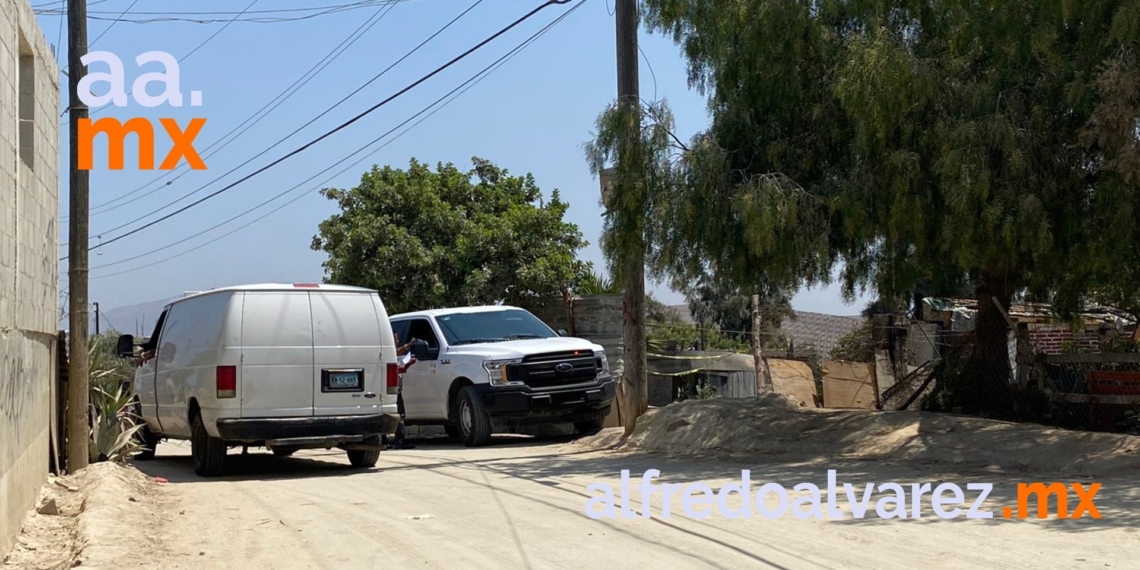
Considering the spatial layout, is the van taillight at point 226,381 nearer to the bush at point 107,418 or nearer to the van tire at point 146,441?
the bush at point 107,418

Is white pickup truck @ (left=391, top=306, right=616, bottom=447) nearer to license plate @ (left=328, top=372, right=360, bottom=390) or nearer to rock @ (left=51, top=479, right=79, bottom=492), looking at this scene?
license plate @ (left=328, top=372, right=360, bottom=390)

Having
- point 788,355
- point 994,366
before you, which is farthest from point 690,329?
point 994,366

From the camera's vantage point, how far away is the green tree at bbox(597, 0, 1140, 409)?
12.7m

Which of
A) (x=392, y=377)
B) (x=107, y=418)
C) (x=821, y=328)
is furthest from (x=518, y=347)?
(x=821, y=328)

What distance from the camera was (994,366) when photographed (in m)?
15.3

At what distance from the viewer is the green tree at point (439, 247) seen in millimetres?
24906

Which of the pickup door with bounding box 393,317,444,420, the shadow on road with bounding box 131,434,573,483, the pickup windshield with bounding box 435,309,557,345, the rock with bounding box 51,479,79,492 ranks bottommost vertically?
the shadow on road with bounding box 131,434,573,483

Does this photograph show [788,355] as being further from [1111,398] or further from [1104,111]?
[1104,111]

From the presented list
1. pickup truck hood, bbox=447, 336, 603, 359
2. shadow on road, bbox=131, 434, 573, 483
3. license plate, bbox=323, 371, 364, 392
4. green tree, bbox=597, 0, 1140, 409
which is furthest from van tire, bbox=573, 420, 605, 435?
license plate, bbox=323, 371, 364, 392

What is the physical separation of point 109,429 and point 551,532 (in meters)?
7.32

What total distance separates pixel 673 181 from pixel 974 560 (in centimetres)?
819

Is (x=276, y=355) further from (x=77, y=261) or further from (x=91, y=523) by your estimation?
(x=91, y=523)

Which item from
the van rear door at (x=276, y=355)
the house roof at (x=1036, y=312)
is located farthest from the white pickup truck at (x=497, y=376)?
the house roof at (x=1036, y=312)

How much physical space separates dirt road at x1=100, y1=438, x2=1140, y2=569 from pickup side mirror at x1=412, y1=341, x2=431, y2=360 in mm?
5048
